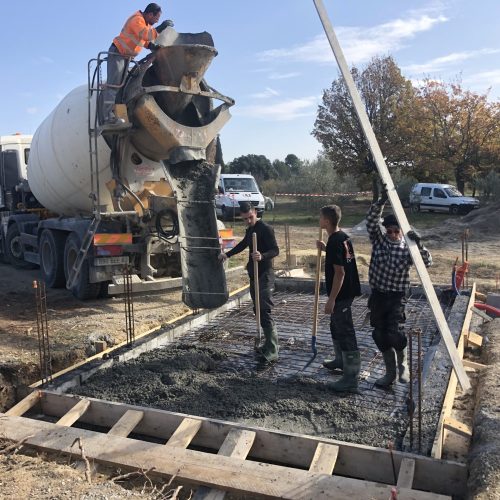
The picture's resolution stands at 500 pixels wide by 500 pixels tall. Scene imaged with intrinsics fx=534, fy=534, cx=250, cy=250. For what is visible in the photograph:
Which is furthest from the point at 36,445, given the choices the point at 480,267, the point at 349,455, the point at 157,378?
the point at 480,267

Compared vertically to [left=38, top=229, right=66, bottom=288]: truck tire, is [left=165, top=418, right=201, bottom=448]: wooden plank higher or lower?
lower

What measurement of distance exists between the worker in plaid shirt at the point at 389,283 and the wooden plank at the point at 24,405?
9.64 ft

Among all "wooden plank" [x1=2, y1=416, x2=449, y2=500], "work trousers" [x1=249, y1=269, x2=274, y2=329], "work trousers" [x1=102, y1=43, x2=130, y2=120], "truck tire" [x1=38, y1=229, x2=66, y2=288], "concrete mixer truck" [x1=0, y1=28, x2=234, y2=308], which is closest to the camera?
"wooden plank" [x1=2, y1=416, x2=449, y2=500]

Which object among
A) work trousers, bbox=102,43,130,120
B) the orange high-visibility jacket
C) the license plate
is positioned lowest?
the license plate

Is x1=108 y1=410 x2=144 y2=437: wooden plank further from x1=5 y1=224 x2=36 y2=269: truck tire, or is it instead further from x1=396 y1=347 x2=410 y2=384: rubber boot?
x1=5 y1=224 x2=36 y2=269: truck tire

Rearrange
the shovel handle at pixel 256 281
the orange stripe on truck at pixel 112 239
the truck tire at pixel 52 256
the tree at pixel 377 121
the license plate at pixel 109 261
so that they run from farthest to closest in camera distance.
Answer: the tree at pixel 377 121, the truck tire at pixel 52 256, the license plate at pixel 109 261, the orange stripe on truck at pixel 112 239, the shovel handle at pixel 256 281

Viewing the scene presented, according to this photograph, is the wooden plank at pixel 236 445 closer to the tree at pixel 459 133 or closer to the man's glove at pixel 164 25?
the man's glove at pixel 164 25

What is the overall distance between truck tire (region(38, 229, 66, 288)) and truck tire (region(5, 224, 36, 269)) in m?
2.32

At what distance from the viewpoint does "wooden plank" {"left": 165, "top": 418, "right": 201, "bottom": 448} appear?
3645 mm

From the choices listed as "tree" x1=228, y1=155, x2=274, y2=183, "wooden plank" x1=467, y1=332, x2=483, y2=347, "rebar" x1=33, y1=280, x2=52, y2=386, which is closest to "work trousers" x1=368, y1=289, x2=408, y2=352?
"wooden plank" x1=467, y1=332, x2=483, y2=347

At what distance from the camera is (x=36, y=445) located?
A: 146 inches

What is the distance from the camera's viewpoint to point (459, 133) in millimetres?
28344

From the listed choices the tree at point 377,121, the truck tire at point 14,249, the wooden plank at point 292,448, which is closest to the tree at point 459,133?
the tree at point 377,121

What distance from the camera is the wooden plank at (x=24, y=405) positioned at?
422cm
